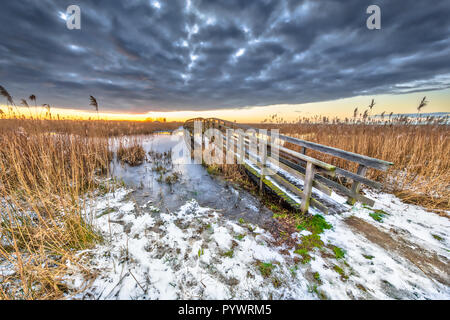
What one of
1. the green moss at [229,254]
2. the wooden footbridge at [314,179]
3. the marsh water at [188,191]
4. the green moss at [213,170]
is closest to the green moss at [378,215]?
the wooden footbridge at [314,179]

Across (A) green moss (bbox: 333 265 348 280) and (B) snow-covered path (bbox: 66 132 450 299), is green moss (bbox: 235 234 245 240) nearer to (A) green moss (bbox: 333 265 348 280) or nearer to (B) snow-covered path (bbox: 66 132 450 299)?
(B) snow-covered path (bbox: 66 132 450 299)

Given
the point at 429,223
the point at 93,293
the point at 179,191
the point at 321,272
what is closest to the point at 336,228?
the point at 321,272

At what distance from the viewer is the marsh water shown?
12.9 ft

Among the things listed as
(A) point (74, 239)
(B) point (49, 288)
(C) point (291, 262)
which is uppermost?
(A) point (74, 239)

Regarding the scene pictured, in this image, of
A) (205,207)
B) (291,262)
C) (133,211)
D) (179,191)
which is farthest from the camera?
(179,191)

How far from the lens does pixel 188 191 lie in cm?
505

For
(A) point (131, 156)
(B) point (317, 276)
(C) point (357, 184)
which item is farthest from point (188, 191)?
(A) point (131, 156)

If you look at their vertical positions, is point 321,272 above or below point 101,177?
below

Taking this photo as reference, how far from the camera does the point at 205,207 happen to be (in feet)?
13.4

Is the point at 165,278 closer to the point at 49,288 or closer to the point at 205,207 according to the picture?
the point at 49,288

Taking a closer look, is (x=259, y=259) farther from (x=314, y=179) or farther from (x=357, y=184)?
(x=357, y=184)

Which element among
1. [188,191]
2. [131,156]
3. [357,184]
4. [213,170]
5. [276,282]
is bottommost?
[276,282]

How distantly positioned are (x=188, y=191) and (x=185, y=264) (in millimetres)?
2890

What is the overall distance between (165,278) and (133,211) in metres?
2.20
